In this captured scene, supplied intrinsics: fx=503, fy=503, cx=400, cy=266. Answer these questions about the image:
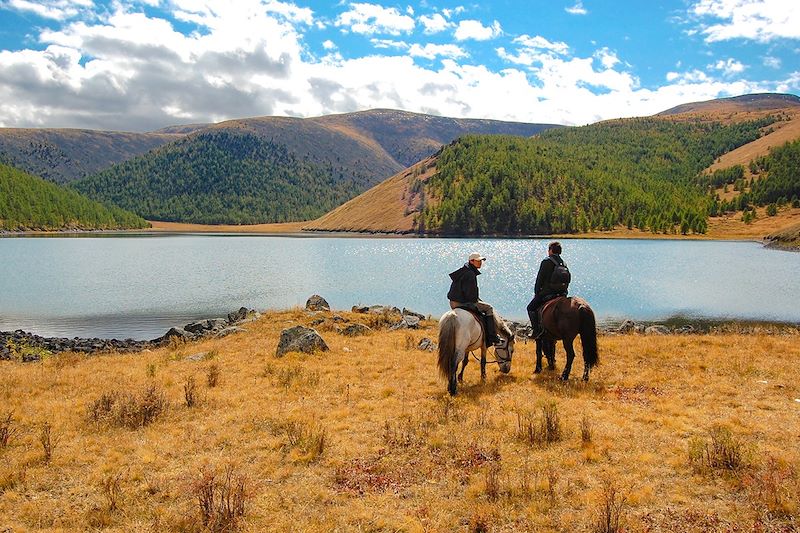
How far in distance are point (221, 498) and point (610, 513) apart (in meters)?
6.23

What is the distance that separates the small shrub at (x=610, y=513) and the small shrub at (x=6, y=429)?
40.9ft

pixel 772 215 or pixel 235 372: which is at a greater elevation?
pixel 772 215

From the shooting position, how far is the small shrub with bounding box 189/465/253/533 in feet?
26.1

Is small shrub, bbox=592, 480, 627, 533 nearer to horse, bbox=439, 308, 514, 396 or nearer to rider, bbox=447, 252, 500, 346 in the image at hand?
horse, bbox=439, 308, 514, 396

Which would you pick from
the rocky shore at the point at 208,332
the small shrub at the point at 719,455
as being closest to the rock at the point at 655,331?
the rocky shore at the point at 208,332

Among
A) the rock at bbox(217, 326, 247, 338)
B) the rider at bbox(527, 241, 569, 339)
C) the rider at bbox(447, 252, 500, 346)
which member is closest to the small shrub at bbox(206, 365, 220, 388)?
the rider at bbox(447, 252, 500, 346)

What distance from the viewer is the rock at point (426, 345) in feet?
72.9

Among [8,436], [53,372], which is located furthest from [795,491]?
[53,372]

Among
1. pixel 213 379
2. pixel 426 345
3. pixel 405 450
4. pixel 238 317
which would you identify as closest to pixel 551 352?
pixel 426 345

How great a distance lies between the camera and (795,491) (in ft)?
27.0

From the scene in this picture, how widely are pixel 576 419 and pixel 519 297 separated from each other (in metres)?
38.8

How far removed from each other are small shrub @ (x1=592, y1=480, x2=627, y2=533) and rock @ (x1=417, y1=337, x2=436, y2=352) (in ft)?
45.2

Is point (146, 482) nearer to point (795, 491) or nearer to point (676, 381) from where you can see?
point (795, 491)

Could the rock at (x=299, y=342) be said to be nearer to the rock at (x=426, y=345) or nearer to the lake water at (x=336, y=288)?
the rock at (x=426, y=345)
